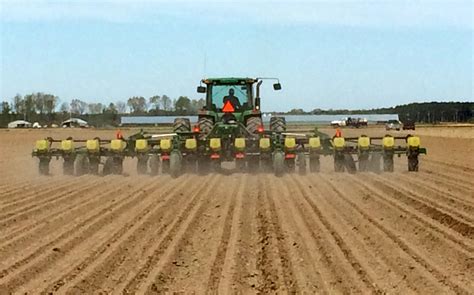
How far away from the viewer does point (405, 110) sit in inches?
5640

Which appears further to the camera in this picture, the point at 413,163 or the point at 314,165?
the point at 413,163

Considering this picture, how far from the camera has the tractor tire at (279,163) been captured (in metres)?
15.9

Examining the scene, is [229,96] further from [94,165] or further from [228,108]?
[94,165]

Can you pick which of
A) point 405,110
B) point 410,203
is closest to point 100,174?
point 410,203

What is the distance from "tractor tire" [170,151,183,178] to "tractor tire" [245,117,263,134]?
2.06 metres

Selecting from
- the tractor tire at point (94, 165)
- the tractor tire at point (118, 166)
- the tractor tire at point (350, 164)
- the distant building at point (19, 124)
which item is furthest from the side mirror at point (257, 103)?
the distant building at point (19, 124)

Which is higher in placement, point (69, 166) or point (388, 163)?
point (69, 166)

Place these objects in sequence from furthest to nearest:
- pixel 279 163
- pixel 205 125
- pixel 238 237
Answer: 1. pixel 205 125
2. pixel 279 163
3. pixel 238 237

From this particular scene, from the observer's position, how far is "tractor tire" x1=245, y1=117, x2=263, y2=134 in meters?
17.3

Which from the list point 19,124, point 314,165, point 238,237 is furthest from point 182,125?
point 19,124

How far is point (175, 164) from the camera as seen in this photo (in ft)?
52.5

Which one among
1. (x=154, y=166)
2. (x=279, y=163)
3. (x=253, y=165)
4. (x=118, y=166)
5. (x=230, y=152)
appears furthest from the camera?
(x=118, y=166)

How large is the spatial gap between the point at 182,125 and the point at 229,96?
1.40 meters

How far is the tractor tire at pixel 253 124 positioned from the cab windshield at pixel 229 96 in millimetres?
820
